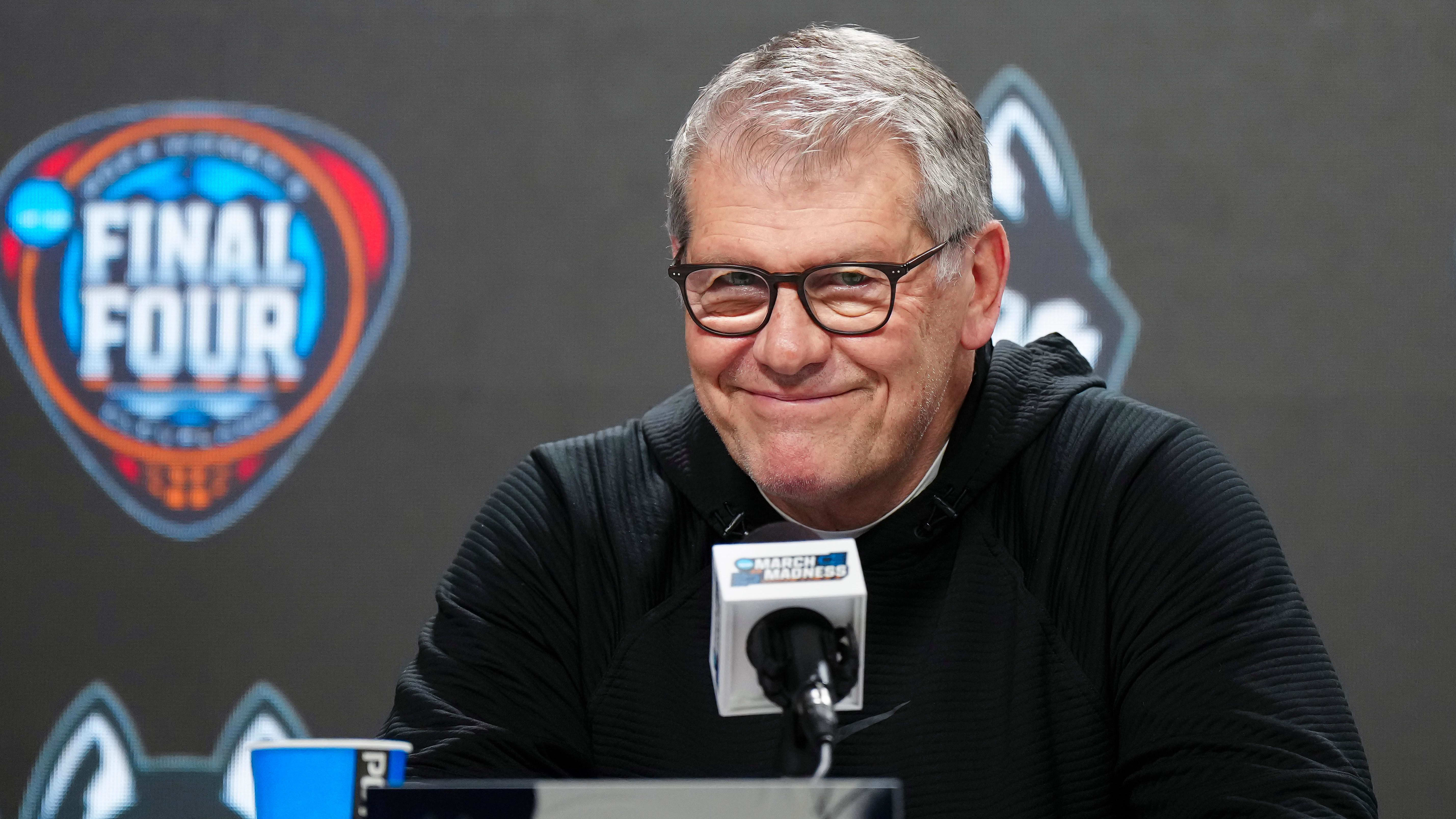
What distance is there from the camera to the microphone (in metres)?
0.92

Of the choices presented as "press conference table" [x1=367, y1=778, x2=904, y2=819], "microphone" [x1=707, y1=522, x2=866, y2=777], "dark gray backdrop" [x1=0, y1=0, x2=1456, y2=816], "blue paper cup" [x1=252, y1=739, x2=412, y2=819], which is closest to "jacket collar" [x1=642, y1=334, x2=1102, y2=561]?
"microphone" [x1=707, y1=522, x2=866, y2=777]

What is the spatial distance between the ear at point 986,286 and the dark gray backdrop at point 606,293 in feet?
3.47

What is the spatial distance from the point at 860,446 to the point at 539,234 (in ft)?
4.39

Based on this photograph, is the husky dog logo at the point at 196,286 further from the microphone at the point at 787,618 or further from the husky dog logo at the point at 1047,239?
the microphone at the point at 787,618

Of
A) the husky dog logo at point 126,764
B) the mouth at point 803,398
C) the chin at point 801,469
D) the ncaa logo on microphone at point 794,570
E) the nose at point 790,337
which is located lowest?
the husky dog logo at point 126,764

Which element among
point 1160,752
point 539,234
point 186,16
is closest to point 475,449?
point 539,234

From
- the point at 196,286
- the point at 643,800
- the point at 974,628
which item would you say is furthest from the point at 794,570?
the point at 196,286

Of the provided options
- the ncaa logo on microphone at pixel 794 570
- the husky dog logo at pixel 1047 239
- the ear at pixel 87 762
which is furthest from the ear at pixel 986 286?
the ear at pixel 87 762

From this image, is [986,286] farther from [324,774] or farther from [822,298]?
[324,774]

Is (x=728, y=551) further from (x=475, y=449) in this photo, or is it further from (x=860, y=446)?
(x=475, y=449)

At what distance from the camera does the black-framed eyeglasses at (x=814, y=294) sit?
4.27ft

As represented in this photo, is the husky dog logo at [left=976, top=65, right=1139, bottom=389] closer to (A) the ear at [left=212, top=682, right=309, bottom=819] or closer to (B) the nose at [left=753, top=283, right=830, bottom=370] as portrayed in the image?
(B) the nose at [left=753, top=283, right=830, bottom=370]

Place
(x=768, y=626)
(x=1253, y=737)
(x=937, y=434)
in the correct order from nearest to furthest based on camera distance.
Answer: (x=768, y=626) → (x=1253, y=737) → (x=937, y=434)

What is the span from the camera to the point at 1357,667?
246 cm
